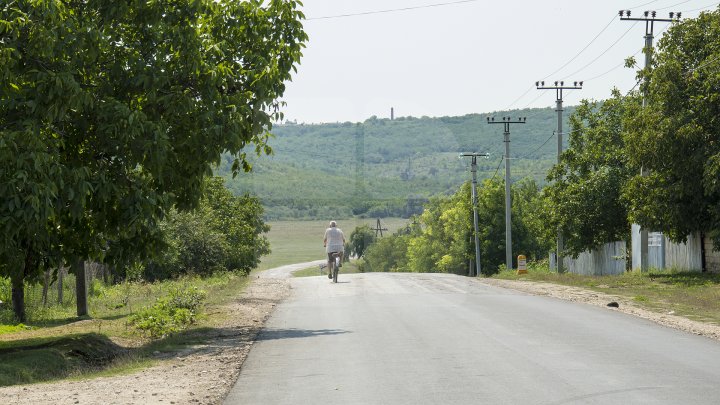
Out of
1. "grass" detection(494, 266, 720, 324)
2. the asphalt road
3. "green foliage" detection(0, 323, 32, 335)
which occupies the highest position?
the asphalt road

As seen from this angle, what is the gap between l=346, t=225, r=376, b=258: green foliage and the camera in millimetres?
166250

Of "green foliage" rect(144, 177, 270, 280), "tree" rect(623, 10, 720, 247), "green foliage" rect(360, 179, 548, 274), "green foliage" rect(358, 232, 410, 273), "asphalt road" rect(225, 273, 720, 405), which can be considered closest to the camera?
"asphalt road" rect(225, 273, 720, 405)

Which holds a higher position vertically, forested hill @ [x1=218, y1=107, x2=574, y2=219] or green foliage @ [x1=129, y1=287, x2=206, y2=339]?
forested hill @ [x1=218, y1=107, x2=574, y2=219]

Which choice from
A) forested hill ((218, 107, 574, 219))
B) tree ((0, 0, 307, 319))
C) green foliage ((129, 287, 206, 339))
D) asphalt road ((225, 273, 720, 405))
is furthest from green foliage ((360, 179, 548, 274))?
tree ((0, 0, 307, 319))

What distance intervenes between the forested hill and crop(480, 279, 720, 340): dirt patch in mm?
49262

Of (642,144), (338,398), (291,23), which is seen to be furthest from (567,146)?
(338,398)

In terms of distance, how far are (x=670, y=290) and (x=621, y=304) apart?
258 inches

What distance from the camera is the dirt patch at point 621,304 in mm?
16625

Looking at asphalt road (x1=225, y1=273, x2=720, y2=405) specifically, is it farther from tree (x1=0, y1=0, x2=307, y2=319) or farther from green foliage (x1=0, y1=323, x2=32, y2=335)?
green foliage (x1=0, y1=323, x2=32, y2=335)

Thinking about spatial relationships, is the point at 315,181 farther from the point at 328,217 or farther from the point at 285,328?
the point at 285,328

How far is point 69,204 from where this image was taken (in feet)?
48.8

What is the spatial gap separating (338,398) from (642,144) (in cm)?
2605

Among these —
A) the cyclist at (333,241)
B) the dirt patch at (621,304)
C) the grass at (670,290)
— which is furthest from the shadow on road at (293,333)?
the cyclist at (333,241)

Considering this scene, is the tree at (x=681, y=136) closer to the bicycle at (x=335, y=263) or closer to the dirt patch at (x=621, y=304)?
the dirt patch at (x=621, y=304)
